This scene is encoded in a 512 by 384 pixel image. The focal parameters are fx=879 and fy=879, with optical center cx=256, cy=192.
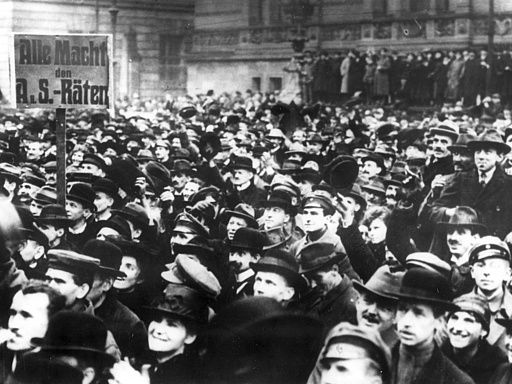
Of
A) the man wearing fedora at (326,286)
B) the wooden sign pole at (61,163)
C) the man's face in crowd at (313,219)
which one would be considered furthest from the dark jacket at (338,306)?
the wooden sign pole at (61,163)

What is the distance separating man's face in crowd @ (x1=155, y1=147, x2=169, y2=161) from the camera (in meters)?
7.64

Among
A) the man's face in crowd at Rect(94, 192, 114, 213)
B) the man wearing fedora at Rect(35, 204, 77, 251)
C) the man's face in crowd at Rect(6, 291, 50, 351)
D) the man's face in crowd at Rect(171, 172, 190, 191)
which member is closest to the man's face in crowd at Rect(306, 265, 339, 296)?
the man's face in crowd at Rect(171, 172, 190, 191)

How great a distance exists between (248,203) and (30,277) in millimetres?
1821

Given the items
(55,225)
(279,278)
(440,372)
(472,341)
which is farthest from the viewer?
(55,225)

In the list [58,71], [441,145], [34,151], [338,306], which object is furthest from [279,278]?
[34,151]

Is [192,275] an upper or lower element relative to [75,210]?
lower

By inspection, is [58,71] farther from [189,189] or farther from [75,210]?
[189,189]

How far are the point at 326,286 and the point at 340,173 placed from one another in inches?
39.7

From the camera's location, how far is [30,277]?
22.2ft

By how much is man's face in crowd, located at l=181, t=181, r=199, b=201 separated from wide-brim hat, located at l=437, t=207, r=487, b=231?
204 cm

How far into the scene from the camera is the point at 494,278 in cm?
642

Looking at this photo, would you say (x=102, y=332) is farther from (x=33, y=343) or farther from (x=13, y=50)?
(x=13, y=50)

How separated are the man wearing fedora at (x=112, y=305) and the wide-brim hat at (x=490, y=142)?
9.78ft

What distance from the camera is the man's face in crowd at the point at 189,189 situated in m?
7.36
